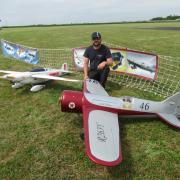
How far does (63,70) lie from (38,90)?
1.81 meters

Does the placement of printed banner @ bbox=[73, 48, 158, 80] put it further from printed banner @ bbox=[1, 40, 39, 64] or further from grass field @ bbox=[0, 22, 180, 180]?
printed banner @ bbox=[1, 40, 39, 64]

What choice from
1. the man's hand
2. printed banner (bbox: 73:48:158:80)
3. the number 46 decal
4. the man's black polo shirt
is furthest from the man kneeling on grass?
the number 46 decal

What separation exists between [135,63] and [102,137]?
5.15 m

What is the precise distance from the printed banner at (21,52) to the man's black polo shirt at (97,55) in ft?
19.2

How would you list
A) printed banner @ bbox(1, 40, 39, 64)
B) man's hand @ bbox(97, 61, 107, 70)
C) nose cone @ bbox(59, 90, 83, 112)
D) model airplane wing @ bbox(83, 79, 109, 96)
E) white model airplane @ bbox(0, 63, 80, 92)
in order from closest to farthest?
nose cone @ bbox(59, 90, 83, 112)
model airplane wing @ bbox(83, 79, 109, 96)
man's hand @ bbox(97, 61, 107, 70)
white model airplane @ bbox(0, 63, 80, 92)
printed banner @ bbox(1, 40, 39, 64)

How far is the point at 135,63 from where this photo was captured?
9336 millimetres

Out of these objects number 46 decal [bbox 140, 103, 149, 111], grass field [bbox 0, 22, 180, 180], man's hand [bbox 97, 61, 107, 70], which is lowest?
grass field [bbox 0, 22, 180, 180]

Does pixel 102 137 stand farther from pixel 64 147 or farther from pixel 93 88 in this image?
pixel 93 88

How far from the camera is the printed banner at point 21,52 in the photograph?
1337cm

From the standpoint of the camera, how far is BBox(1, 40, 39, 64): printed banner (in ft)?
43.9

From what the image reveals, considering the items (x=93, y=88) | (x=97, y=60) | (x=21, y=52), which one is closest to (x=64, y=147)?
(x=93, y=88)

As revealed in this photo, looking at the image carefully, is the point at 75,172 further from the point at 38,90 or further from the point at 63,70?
the point at 63,70

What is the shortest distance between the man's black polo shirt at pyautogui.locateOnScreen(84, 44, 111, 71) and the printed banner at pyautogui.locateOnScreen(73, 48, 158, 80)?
5.15 ft

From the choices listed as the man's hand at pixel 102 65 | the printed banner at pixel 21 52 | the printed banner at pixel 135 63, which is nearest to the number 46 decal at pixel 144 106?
the man's hand at pixel 102 65
